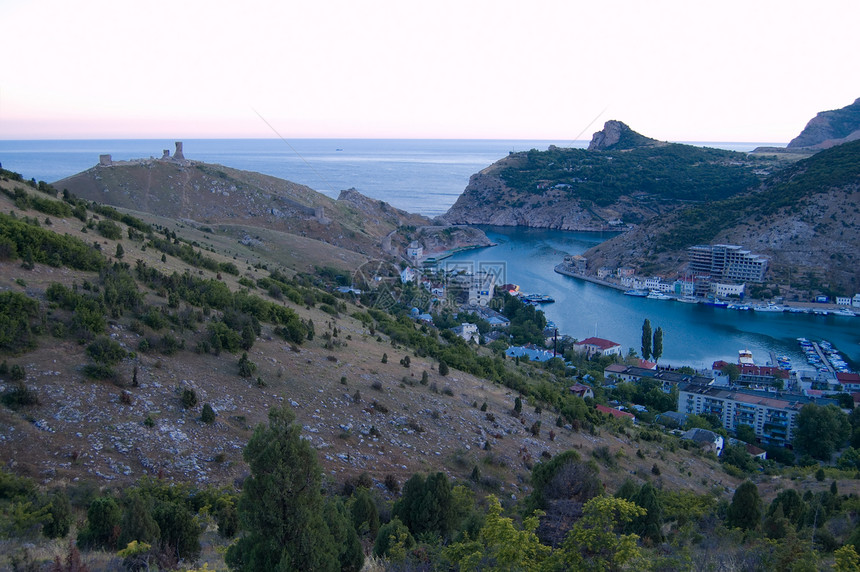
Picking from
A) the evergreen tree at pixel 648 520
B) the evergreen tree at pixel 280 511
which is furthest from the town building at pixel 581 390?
the evergreen tree at pixel 280 511

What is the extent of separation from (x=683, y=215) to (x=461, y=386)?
121 feet

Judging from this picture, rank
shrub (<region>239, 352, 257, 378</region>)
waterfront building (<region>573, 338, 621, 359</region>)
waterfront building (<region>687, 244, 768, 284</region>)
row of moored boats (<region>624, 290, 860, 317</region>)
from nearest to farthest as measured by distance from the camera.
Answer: shrub (<region>239, 352, 257, 378</region>)
waterfront building (<region>573, 338, 621, 359</region>)
row of moored boats (<region>624, 290, 860, 317</region>)
waterfront building (<region>687, 244, 768, 284</region>)

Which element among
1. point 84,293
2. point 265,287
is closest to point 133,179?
point 265,287

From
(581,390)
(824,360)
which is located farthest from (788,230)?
(581,390)

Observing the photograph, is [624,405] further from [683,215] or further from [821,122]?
[821,122]

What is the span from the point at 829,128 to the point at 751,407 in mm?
87936

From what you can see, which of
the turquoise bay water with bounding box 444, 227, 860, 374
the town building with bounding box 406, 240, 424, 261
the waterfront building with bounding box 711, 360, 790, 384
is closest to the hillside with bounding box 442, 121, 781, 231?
the town building with bounding box 406, 240, 424, 261

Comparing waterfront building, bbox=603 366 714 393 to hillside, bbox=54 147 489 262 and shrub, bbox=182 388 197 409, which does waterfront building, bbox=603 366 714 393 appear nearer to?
hillside, bbox=54 147 489 262

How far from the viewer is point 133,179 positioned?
2922 cm

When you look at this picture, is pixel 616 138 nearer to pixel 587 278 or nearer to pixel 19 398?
pixel 587 278

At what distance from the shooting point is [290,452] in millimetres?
3562

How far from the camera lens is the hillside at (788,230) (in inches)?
1307

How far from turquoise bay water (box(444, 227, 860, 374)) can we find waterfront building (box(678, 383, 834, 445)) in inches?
221

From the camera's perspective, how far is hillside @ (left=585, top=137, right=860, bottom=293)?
109 ft
